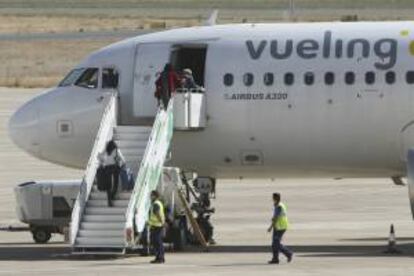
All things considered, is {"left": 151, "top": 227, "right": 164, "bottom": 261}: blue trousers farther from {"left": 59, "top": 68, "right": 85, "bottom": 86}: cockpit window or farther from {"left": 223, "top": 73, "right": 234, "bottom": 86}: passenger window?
{"left": 59, "top": 68, "right": 85, "bottom": 86}: cockpit window

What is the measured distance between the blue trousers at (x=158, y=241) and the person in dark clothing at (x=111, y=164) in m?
2.35

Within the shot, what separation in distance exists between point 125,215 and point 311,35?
6.98 m

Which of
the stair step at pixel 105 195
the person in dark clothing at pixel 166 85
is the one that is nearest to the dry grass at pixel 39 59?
the person in dark clothing at pixel 166 85

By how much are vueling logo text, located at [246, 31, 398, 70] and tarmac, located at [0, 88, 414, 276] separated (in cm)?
505

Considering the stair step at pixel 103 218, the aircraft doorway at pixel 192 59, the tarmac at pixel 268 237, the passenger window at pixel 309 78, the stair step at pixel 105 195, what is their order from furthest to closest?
1. the aircraft doorway at pixel 192 59
2. the passenger window at pixel 309 78
3. the stair step at pixel 105 195
4. the stair step at pixel 103 218
5. the tarmac at pixel 268 237

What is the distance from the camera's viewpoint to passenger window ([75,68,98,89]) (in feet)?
139

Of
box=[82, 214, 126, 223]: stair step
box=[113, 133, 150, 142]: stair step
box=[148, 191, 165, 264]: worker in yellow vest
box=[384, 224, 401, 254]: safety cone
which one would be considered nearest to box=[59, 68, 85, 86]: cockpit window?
box=[113, 133, 150, 142]: stair step

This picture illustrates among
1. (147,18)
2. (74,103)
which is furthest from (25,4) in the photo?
(74,103)

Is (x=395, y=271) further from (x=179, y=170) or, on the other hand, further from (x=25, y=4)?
(x=25, y=4)

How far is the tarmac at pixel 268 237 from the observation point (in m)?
36.3

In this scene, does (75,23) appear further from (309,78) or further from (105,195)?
(105,195)

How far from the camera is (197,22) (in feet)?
425

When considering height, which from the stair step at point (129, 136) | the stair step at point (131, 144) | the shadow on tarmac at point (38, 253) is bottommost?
the shadow on tarmac at point (38, 253)

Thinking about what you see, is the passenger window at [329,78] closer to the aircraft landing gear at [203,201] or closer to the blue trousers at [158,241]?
the aircraft landing gear at [203,201]
